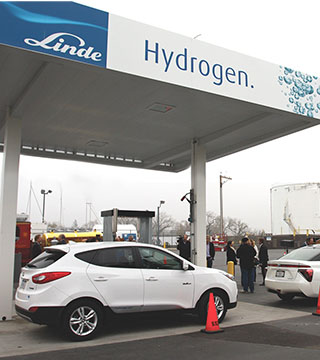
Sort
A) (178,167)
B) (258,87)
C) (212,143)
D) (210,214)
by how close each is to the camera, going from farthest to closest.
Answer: (210,214)
(178,167)
(212,143)
(258,87)

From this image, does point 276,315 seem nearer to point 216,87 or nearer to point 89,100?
point 216,87

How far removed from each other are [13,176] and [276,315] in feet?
22.6

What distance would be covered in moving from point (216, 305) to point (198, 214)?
4769 mm

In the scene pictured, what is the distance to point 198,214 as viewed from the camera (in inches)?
516

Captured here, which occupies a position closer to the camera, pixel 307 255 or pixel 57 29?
pixel 57 29

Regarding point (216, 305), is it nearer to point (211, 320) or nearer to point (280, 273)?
point (211, 320)

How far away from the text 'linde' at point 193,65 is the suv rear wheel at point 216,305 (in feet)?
14.5

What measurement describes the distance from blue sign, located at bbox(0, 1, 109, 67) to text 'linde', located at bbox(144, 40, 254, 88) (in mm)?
1007

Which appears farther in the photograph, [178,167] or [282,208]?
[282,208]

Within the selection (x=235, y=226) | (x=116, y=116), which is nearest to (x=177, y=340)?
(x=116, y=116)

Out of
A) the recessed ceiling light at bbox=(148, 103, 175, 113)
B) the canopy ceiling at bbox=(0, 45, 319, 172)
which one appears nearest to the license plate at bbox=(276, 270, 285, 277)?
the canopy ceiling at bbox=(0, 45, 319, 172)

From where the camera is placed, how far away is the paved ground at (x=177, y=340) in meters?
6.43

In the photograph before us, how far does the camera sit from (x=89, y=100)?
33.0 feet

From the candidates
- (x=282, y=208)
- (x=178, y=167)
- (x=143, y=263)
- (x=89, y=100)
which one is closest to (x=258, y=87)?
(x=89, y=100)
